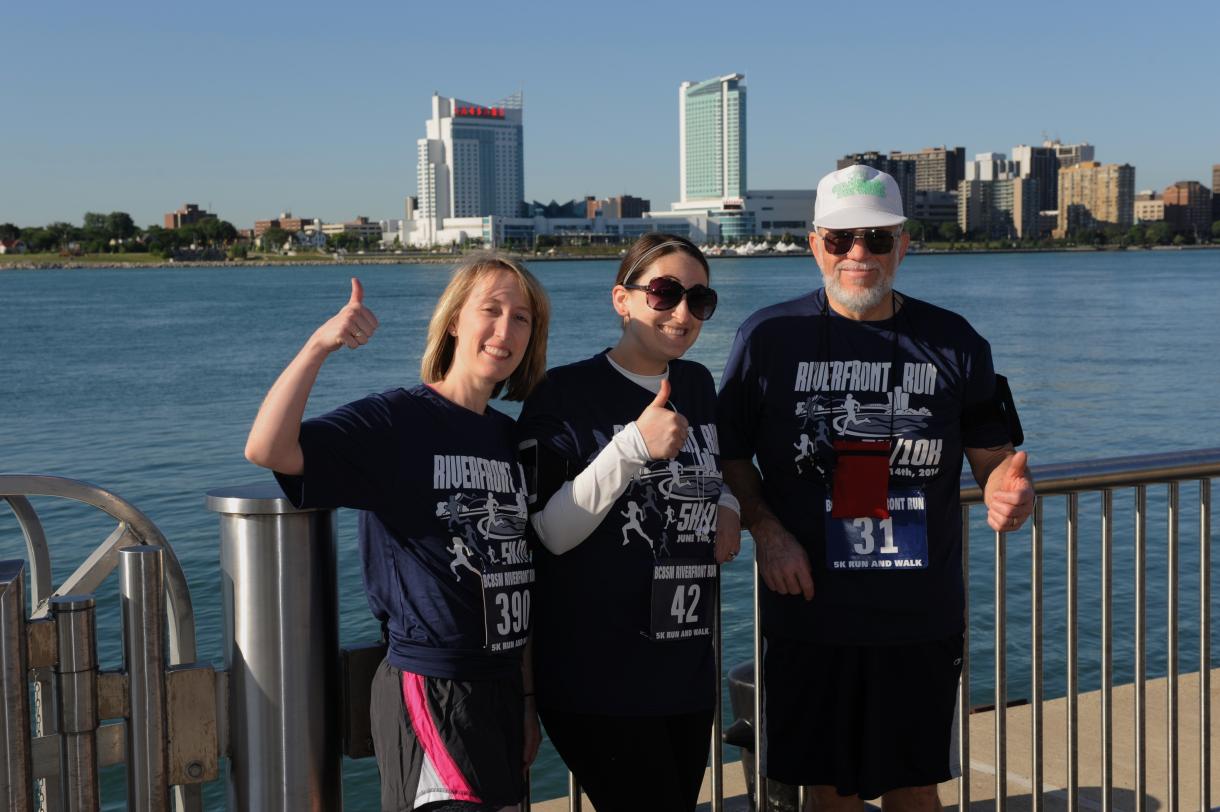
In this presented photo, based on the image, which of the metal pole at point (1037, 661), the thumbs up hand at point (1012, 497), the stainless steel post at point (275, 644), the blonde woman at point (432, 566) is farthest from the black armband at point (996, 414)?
the stainless steel post at point (275, 644)

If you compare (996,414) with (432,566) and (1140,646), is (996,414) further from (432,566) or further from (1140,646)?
(432,566)

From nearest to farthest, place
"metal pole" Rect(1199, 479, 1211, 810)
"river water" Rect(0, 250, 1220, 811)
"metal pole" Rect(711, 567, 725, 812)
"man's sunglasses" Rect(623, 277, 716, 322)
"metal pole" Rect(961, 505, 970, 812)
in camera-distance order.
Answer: "man's sunglasses" Rect(623, 277, 716, 322)
"metal pole" Rect(711, 567, 725, 812)
"metal pole" Rect(961, 505, 970, 812)
"metal pole" Rect(1199, 479, 1211, 810)
"river water" Rect(0, 250, 1220, 811)

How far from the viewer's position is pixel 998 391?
3.49 metres

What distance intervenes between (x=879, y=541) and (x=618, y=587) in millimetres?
805

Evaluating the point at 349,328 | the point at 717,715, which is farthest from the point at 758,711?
the point at 349,328

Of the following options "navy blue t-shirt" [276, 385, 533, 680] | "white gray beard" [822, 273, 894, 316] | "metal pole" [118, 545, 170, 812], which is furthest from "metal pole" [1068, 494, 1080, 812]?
"metal pole" [118, 545, 170, 812]

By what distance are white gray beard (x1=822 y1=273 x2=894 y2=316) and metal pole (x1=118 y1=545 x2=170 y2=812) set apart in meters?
1.83

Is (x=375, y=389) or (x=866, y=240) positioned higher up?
(x=866, y=240)

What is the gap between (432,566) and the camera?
2664 mm

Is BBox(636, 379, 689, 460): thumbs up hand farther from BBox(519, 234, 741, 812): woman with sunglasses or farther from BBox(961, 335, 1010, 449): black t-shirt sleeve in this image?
BBox(961, 335, 1010, 449): black t-shirt sleeve

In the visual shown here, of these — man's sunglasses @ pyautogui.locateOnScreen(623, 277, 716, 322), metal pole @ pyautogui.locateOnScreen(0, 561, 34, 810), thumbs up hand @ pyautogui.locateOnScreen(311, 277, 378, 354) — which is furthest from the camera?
man's sunglasses @ pyautogui.locateOnScreen(623, 277, 716, 322)

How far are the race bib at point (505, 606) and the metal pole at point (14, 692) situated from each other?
0.90 meters

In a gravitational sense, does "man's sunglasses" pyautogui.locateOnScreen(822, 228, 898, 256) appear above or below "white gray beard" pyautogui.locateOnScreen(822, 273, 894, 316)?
above

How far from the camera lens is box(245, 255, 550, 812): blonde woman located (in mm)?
2613
